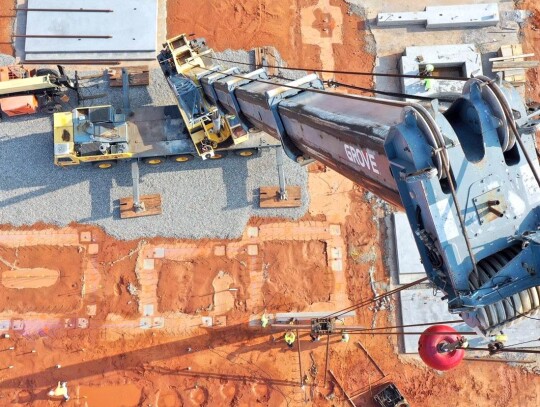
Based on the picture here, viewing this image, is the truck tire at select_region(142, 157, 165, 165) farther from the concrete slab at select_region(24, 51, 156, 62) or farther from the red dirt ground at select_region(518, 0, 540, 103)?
the red dirt ground at select_region(518, 0, 540, 103)

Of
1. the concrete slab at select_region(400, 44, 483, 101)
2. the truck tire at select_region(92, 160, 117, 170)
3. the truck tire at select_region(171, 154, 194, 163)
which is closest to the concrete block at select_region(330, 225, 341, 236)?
the truck tire at select_region(171, 154, 194, 163)

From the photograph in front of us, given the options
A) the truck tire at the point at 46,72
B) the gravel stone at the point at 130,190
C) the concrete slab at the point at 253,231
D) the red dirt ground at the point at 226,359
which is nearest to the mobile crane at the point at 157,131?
the gravel stone at the point at 130,190

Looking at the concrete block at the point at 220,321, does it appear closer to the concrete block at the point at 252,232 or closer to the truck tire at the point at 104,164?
the concrete block at the point at 252,232

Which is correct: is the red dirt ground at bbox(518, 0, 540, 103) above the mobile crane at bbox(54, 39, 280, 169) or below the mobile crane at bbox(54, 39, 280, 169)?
above

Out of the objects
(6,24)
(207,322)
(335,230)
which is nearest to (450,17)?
(335,230)

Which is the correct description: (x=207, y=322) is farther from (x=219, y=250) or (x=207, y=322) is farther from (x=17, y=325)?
(x=17, y=325)

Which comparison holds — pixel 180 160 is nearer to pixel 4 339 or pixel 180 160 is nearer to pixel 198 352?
pixel 198 352

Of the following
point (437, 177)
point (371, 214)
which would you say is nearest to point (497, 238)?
point (437, 177)

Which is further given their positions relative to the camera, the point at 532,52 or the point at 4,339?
the point at 532,52
